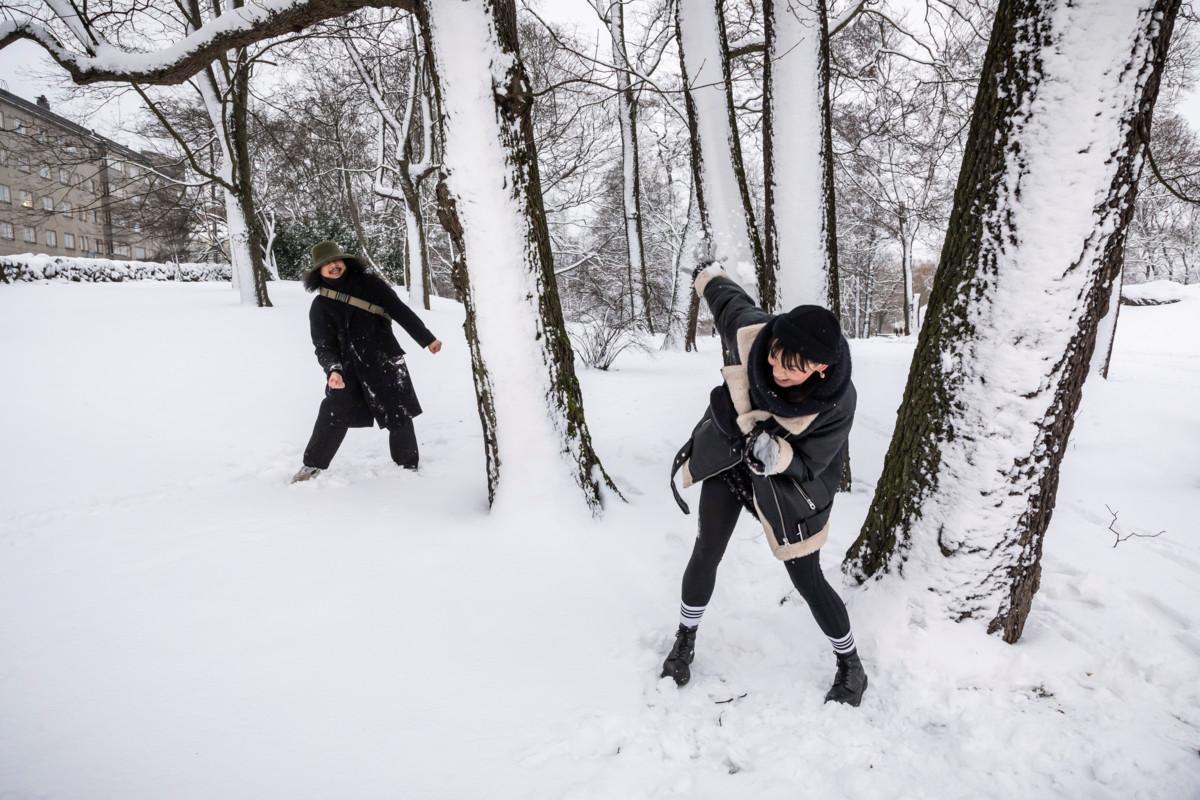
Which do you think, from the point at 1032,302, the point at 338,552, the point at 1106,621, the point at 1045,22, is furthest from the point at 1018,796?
the point at 338,552

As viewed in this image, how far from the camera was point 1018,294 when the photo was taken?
6.59ft

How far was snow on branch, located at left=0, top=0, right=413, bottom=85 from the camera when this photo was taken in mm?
3105

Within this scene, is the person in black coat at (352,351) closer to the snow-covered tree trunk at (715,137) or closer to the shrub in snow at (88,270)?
the snow-covered tree trunk at (715,137)

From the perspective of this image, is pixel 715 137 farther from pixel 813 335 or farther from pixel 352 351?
pixel 813 335

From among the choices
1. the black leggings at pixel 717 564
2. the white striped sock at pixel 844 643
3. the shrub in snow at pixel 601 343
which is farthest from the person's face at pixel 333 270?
the shrub in snow at pixel 601 343

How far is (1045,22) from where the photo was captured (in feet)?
6.21

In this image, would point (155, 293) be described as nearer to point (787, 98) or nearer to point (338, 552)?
point (338, 552)

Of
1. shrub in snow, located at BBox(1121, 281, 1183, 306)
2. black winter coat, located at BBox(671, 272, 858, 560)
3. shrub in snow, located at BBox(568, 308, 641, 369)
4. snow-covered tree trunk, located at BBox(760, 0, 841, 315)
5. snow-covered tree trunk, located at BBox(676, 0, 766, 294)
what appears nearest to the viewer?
black winter coat, located at BBox(671, 272, 858, 560)

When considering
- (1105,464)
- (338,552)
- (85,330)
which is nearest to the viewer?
(338,552)

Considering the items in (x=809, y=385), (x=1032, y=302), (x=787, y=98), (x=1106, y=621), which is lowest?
(x=1106, y=621)

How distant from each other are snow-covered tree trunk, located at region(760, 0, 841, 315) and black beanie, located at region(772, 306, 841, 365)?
2165 mm

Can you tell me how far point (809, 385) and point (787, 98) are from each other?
8.81 ft

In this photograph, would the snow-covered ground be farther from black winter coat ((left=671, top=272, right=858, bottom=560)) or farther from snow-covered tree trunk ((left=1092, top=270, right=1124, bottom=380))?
snow-covered tree trunk ((left=1092, top=270, right=1124, bottom=380))

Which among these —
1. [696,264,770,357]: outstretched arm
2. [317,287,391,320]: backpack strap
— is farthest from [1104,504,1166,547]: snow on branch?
[317,287,391,320]: backpack strap
